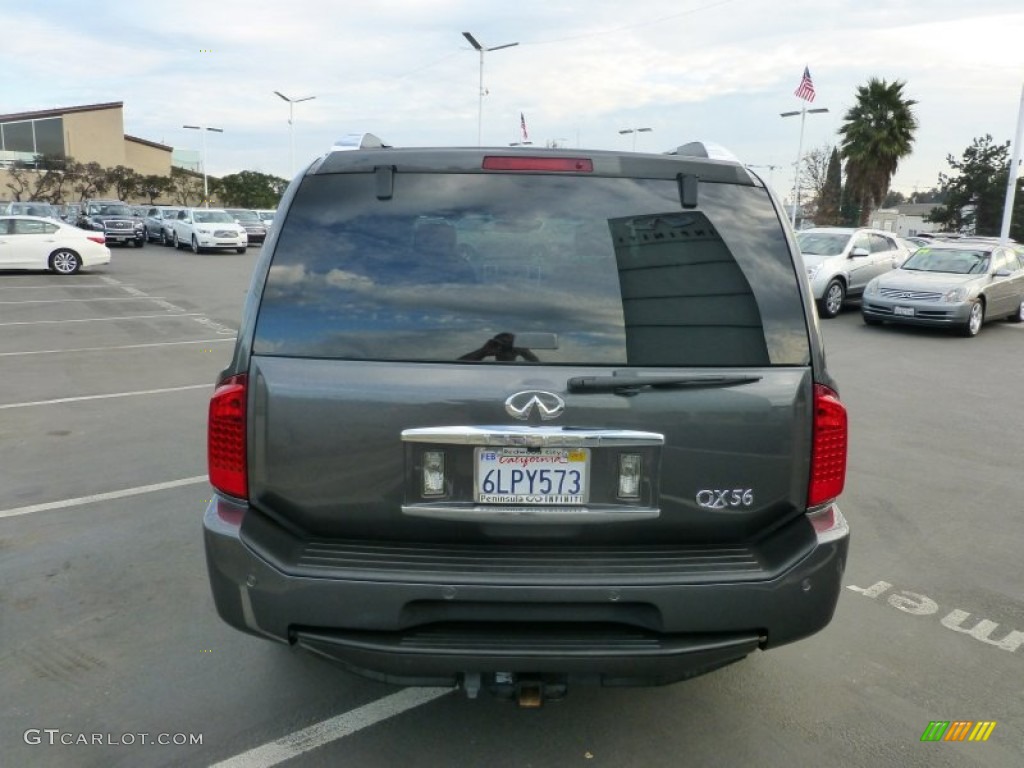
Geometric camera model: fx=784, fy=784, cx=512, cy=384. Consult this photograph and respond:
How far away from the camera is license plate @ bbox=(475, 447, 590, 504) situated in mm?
2361

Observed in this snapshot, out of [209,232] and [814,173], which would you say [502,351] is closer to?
[209,232]

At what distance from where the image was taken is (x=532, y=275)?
8.15 feet

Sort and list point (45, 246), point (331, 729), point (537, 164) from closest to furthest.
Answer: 1. point (537, 164)
2. point (331, 729)
3. point (45, 246)

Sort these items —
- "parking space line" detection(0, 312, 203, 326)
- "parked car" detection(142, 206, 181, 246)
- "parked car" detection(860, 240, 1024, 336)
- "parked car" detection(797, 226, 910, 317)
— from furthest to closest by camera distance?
"parked car" detection(142, 206, 181, 246)
"parked car" detection(797, 226, 910, 317)
"parked car" detection(860, 240, 1024, 336)
"parking space line" detection(0, 312, 203, 326)

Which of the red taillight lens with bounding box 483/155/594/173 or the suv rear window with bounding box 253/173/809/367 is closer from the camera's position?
the suv rear window with bounding box 253/173/809/367

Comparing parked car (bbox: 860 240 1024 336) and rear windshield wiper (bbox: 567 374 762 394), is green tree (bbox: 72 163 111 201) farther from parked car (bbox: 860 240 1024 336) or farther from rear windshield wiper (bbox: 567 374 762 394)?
rear windshield wiper (bbox: 567 374 762 394)

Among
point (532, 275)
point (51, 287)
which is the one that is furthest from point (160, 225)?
point (532, 275)

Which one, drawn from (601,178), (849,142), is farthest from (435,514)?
(849,142)

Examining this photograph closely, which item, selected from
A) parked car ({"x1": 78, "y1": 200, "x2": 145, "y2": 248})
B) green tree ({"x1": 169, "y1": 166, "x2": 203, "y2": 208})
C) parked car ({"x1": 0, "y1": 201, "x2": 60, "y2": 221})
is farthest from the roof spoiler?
green tree ({"x1": 169, "y1": 166, "x2": 203, "y2": 208})

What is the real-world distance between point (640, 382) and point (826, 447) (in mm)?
674

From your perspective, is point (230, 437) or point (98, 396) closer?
point (230, 437)

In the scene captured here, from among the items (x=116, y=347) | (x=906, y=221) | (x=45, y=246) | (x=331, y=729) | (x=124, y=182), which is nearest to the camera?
(x=331, y=729)

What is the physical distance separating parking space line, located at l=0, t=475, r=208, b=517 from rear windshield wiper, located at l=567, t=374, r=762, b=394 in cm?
404

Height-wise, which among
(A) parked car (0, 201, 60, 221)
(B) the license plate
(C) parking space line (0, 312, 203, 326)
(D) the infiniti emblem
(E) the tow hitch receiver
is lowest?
(C) parking space line (0, 312, 203, 326)
